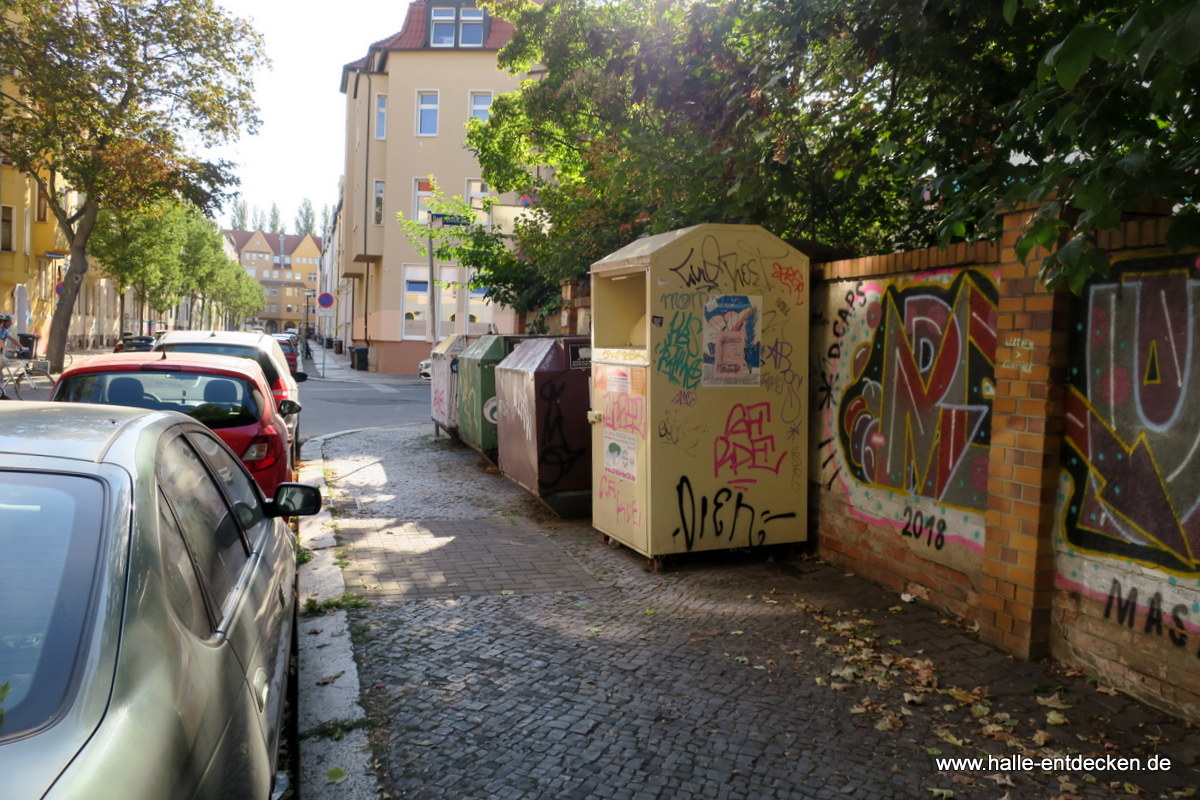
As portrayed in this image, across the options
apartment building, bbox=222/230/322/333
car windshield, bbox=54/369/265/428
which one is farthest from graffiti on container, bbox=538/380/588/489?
apartment building, bbox=222/230/322/333

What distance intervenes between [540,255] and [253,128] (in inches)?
582

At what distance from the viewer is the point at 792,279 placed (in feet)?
21.1

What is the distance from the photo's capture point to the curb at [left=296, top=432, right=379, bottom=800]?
345 cm

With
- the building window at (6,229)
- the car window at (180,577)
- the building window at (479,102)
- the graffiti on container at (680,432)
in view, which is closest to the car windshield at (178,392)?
the graffiti on container at (680,432)

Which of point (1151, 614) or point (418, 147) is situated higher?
point (418, 147)

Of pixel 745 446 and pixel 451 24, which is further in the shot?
pixel 451 24

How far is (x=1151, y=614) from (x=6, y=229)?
39.5m

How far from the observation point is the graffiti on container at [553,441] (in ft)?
27.2

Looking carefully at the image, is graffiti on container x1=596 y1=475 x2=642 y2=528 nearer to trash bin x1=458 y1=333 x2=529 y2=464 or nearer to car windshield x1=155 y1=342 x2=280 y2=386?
trash bin x1=458 y1=333 x2=529 y2=464

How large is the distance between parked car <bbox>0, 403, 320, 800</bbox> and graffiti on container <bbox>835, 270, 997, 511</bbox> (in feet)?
12.4

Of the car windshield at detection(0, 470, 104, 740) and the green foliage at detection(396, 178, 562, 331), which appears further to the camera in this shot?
the green foliage at detection(396, 178, 562, 331)

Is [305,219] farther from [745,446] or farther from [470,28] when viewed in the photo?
[745,446]

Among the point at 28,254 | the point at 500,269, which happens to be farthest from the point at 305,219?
the point at 500,269

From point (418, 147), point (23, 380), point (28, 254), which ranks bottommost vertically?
point (23, 380)
